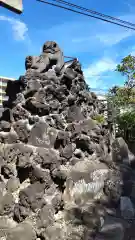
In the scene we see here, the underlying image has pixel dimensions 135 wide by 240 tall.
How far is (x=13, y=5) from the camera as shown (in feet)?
11.1

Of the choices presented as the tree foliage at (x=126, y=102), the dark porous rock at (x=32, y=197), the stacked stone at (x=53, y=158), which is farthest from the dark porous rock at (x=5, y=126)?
the tree foliage at (x=126, y=102)

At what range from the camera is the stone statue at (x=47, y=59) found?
4555 millimetres

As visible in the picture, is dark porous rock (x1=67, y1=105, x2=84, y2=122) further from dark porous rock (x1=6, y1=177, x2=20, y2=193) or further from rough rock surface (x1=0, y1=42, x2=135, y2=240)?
dark porous rock (x1=6, y1=177, x2=20, y2=193)

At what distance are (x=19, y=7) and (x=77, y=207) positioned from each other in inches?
113

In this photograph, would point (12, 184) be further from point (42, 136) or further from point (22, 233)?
point (42, 136)

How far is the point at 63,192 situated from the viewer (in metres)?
3.67

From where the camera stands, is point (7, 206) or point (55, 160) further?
point (55, 160)

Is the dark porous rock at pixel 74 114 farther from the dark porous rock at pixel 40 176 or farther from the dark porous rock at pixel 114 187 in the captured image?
the dark porous rock at pixel 40 176

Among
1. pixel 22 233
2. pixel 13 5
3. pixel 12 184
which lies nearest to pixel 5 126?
pixel 12 184

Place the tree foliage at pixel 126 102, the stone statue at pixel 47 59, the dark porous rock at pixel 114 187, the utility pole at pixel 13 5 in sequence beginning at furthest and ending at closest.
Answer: the tree foliage at pixel 126 102 → the stone statue at pixel 47 59 → the dark porous rock at pixel 114 187 → the utility pole at pixel 13 5

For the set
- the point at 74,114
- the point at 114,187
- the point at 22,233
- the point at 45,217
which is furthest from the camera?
the point at 74,114

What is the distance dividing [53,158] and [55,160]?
1.6 inches

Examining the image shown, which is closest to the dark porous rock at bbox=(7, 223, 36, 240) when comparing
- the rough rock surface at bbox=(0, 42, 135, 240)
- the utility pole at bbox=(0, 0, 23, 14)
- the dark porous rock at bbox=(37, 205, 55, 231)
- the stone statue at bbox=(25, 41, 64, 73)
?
the rough rock surface at bbox=(0, 42, 135, 240)

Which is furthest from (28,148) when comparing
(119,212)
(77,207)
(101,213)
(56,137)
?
(119,212)
